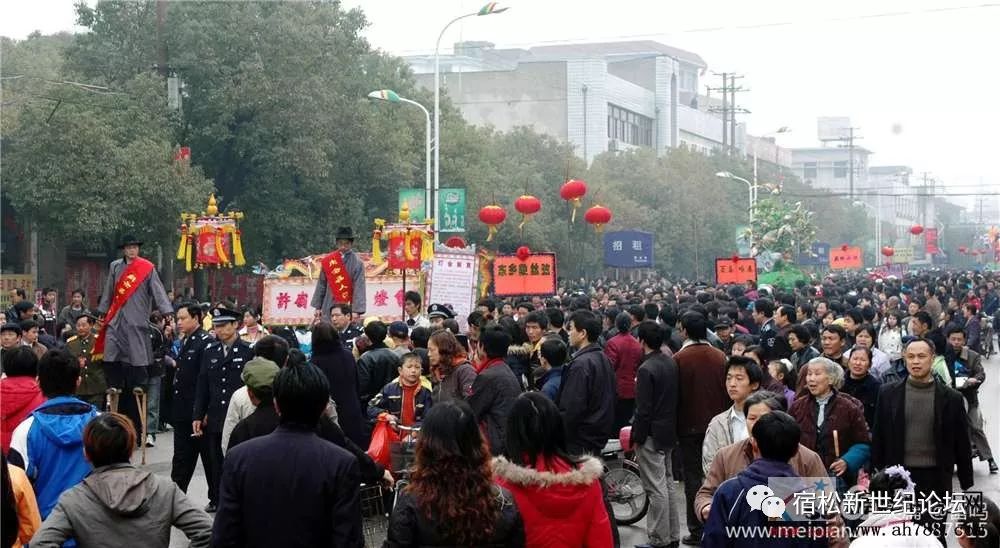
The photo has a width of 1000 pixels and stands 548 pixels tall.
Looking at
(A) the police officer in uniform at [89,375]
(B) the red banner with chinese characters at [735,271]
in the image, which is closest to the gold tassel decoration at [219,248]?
(A) the police officer in uniform at [89,375]

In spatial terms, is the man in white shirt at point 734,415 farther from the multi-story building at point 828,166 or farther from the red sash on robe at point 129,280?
the multi-story building at point 828,166

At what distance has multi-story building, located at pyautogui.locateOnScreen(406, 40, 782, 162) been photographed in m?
74.9

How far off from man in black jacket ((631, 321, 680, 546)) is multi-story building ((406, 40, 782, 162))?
5898 cm

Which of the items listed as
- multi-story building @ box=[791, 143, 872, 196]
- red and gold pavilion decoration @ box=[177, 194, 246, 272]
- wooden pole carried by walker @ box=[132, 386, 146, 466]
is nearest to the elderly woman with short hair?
wooden pole carried by walker @ box=[132, 386, 146, 466]

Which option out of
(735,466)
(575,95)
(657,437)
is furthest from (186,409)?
(575,95)

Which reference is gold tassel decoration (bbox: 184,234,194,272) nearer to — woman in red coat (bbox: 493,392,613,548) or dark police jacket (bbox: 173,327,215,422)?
dark police jacket (bbox: 173,327,215,422)

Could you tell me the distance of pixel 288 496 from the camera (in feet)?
16.6

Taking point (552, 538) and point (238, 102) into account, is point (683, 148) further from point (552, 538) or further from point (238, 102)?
point (552, 538)

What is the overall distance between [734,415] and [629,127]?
7490 centimetres

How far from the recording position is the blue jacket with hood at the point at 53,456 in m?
6.39

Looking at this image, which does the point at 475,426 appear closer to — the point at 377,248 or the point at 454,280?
the point at 454,280

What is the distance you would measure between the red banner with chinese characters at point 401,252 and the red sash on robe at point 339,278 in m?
4.68

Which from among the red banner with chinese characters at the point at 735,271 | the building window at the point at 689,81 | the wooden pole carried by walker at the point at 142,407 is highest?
the building window at the point at 689,81

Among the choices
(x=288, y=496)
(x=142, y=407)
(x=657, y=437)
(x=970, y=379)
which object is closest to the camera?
(x=288, y=496)
